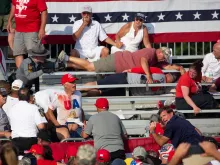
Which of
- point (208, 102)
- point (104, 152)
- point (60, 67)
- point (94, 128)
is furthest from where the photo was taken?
point (60, 67)

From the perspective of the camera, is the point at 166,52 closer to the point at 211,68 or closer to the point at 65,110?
the point at 211,68

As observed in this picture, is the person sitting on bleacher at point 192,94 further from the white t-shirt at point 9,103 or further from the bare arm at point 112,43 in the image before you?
the white t-shirt at point 9,103

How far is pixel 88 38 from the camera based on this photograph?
16469mm

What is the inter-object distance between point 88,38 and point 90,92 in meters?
1.21

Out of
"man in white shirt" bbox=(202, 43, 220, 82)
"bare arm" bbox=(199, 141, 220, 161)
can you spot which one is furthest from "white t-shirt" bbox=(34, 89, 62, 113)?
"bare arm" bbox=(199, 141, 220, 161)

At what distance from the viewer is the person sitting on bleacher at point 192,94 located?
14.7 m

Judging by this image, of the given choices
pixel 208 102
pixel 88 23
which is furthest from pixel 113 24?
pixel 208 102

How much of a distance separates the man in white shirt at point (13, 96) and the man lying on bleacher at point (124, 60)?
6.22 ft

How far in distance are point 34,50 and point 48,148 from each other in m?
3.51

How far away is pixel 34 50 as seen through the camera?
606 inches

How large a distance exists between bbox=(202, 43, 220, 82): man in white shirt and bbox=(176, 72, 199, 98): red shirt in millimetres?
1158

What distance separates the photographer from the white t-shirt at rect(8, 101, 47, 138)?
13133 mm

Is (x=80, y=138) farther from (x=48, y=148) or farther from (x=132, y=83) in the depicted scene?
(x=132, y=83)

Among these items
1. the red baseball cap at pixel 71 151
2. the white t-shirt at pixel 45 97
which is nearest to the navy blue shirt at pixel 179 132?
the red baseball cap at pixel 71 151
